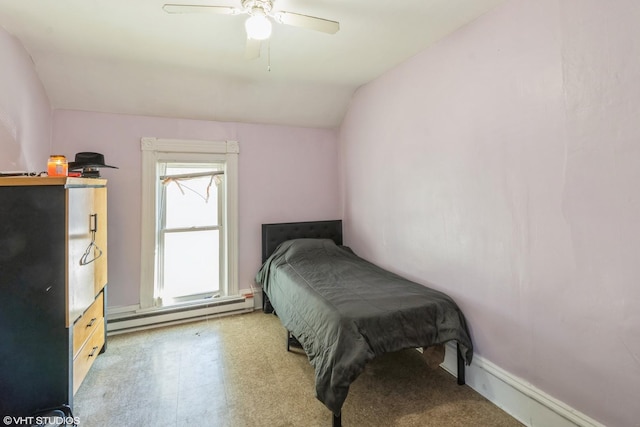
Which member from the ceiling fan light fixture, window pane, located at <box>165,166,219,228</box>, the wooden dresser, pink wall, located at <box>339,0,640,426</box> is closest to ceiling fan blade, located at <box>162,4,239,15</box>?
the ceiling fan light fixture

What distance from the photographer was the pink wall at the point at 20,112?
2010 millimetres

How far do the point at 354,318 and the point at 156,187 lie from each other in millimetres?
2533

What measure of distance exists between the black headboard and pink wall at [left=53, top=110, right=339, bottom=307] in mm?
100

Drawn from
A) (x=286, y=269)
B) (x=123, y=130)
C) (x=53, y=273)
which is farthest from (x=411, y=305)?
(x=123, y=130)

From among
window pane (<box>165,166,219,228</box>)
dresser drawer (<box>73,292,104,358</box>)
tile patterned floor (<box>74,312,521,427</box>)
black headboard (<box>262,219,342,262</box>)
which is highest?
window pane (<box>165,166,219,228</box>)

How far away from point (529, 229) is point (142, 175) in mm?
3376

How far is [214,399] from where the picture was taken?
6.58 feet

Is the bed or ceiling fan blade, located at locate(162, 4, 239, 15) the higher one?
ceiling fan blade, located at locate(162, 4, 239, 15)

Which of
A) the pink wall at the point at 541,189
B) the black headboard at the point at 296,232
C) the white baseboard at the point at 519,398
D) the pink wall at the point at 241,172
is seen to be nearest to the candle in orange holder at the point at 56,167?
the pink wall at the point at 241,172

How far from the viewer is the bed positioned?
5.57 feet

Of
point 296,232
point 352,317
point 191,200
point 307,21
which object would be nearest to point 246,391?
point 352,317

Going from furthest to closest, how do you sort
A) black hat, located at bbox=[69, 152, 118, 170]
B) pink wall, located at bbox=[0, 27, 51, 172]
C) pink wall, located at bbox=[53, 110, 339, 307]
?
1. pink wall, located at bbox=[53, 110, 339, 307]
2. black hat, located at bbox=[69, 152, 118, 170]
3. pink wall, located at bbox=[0, 27, 51, 172]

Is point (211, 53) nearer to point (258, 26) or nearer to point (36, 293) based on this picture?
point (258, 26)

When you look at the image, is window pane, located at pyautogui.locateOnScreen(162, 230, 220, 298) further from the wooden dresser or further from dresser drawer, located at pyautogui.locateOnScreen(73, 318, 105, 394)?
the wooden dresser
